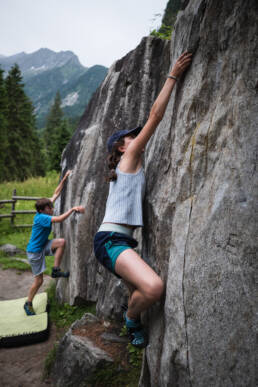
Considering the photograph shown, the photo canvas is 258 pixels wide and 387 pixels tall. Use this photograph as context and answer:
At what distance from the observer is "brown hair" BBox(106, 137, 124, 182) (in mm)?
3123

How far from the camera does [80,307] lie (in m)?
5.67

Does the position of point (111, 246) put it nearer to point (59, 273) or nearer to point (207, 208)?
point (207, 208)

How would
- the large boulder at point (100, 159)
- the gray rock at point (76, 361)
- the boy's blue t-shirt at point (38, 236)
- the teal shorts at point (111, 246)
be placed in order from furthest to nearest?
the boy's blue t-shirt at point (38, 236) → the large boulder at point (100, 159) → the gray rock at point (76, 361) → the teal shorts at point (111, 246)

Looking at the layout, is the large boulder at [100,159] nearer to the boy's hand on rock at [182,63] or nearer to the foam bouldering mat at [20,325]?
the foam bouldering mat at [20,325]

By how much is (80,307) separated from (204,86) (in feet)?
Answer: 16.2

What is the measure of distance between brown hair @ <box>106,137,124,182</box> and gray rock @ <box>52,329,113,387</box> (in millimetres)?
2471

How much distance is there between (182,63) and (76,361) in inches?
161

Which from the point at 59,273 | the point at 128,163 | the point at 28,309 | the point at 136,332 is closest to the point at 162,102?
the point at 128,163

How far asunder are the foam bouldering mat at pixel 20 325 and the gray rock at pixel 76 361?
3.99 ft

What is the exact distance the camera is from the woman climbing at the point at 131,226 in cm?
265

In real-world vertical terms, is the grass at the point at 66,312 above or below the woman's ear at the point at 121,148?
below

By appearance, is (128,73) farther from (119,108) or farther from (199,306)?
(199,306)

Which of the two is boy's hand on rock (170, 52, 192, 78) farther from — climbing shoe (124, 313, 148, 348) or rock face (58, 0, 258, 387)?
climbing shoe (124, 313, 148, 348)

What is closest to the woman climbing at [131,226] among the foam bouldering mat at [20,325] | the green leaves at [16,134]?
the foam bouldering mat at [20,325]
